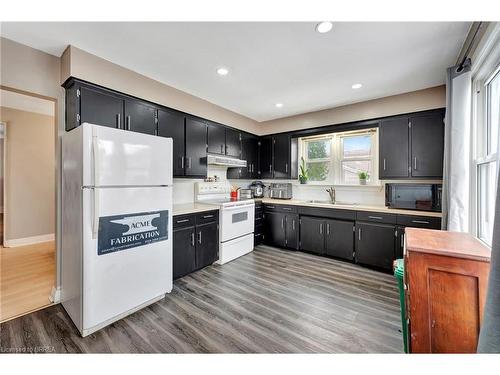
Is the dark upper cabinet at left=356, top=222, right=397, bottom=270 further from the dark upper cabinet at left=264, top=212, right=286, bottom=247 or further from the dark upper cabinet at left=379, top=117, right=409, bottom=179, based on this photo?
the dark upper cabinet at left=264, top=212, right=286, bottom=247

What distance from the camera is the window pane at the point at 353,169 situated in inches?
149

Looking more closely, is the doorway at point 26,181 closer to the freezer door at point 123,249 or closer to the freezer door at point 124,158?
the freezer door at point 123,249

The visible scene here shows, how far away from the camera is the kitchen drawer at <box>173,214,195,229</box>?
2.71 m

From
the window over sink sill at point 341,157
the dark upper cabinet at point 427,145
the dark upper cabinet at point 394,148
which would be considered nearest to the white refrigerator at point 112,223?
the window over sink sill at point 341,157

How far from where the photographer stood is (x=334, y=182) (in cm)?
410

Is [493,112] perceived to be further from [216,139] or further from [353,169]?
[216,139]

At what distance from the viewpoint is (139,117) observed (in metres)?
2.61

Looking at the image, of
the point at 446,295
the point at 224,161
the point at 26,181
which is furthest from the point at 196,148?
the point at 26,181

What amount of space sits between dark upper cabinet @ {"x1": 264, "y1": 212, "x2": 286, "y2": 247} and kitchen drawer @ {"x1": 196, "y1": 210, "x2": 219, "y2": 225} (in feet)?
4.16

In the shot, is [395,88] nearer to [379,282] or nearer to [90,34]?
[379,282]

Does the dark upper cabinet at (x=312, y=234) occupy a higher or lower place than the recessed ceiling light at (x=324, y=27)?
lower

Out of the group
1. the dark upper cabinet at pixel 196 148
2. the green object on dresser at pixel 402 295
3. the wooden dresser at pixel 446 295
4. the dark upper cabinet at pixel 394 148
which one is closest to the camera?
the wooden dresser at pixel 446 295

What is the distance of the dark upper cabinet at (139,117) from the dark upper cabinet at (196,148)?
0.56 meters

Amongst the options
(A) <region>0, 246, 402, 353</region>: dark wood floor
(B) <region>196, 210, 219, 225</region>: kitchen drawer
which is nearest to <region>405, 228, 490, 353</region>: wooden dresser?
(A) <region>0, 246, 402, 353</region>: dark wood floor
